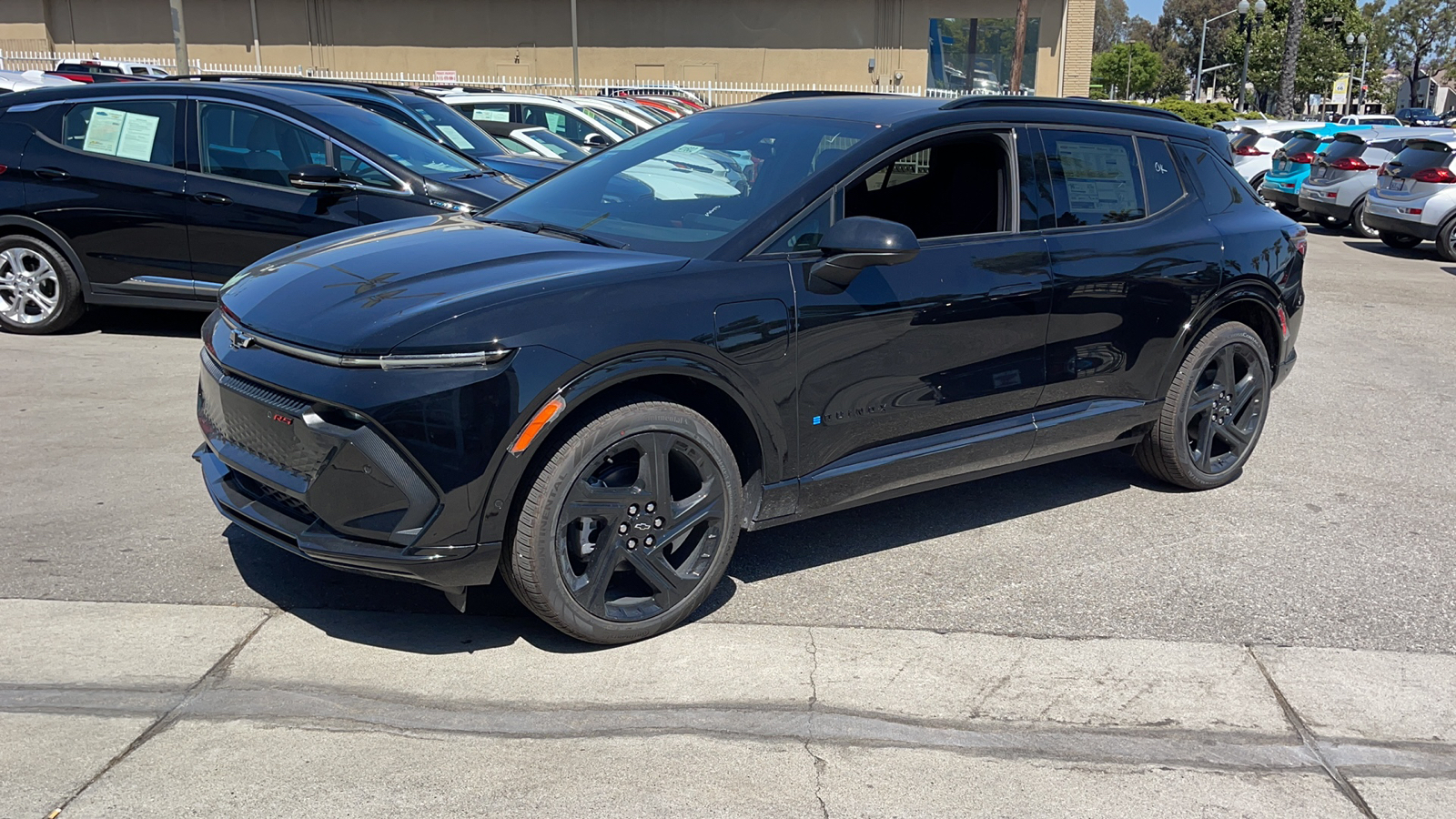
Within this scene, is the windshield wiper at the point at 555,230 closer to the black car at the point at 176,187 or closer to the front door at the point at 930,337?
the front door at the point at 930,337

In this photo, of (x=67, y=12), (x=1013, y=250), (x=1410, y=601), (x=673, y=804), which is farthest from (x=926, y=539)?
(x=67, y=12)

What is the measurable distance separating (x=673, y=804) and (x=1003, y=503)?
2.95 metres

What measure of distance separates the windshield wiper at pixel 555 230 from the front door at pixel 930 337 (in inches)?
26.9

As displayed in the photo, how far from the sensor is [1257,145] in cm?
2281

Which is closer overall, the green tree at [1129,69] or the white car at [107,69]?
the white car at [107,69]

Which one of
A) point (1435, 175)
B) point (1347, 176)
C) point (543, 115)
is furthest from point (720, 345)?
point (1347, 176)

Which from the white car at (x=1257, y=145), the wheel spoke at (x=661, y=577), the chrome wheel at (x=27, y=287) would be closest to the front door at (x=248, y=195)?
the chrome wheel at (x=27, y=287)

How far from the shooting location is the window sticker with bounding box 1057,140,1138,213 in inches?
199

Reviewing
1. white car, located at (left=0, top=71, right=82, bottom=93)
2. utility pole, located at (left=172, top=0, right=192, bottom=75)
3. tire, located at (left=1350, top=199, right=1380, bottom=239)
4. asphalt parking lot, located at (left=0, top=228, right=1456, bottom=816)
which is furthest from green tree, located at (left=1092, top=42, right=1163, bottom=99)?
asphalt parking lot, located at (left=0, top=228, right=1456, bottom=816)

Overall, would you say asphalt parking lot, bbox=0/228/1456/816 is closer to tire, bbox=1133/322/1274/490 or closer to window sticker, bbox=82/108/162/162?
tire, bbox=1133/322/1274/490

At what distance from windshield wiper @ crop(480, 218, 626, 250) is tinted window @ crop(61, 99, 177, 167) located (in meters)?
4.50

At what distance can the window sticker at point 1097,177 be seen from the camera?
16.6ft

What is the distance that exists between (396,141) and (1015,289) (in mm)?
5277

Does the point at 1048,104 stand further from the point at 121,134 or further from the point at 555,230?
the point at 121,134
